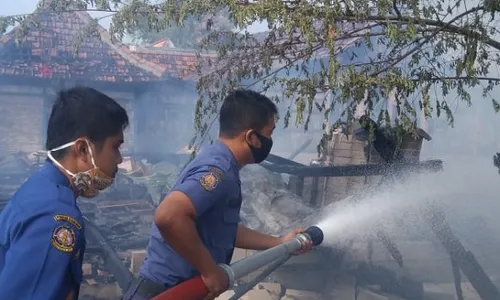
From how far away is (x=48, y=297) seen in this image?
181 cm

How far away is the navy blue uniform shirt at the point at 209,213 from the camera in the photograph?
110 inches

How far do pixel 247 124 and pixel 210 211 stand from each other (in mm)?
570

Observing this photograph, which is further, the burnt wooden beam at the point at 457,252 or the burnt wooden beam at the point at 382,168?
the burnt wooden beam at the point at 382,168

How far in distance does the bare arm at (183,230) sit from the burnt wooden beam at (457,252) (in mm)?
3260

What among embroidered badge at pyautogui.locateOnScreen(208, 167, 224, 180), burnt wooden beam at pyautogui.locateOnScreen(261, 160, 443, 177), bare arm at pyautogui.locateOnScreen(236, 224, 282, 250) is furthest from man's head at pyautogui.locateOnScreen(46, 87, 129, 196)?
burnt wooden beam at pyautogui.locateOnScreen(261, 160, 443, 177)

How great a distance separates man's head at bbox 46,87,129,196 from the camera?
6.86 ft

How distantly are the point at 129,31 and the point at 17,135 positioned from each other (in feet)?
44.3

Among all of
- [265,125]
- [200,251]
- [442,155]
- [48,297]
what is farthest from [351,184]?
[442,155]

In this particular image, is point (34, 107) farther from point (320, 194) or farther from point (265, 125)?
point (265, 125)

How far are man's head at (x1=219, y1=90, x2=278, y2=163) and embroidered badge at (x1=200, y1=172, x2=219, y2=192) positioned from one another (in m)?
0.36

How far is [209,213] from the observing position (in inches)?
114

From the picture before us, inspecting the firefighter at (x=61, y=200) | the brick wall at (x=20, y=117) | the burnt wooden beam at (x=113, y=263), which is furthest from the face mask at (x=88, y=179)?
the brick wall at (x=20, y=117)

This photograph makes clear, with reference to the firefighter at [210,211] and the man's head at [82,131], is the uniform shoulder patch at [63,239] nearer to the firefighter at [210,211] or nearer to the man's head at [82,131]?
the man's head at [82,131]

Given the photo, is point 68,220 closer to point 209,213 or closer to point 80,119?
point 80,119
